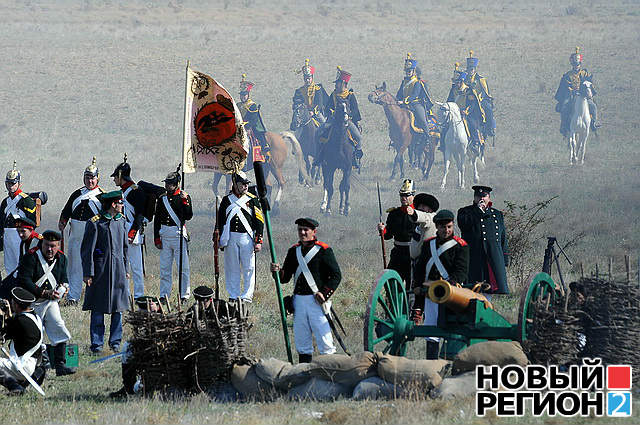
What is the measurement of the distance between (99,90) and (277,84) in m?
7.88

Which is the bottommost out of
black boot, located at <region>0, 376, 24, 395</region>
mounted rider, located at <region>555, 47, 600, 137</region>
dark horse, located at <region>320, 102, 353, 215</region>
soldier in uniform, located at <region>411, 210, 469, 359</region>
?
black boot, located at <region>0, 376, 24, 395</region>

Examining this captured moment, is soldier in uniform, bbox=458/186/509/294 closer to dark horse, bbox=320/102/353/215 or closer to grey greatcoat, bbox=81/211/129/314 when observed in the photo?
grey greatcoat, bbox=81/211/129/314

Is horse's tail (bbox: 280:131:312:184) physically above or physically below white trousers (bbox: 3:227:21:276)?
above

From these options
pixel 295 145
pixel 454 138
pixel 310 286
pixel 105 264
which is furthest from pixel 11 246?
pixel 454 138

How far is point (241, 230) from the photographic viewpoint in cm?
1437

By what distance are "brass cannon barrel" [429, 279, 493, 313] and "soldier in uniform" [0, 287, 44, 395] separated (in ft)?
11.3

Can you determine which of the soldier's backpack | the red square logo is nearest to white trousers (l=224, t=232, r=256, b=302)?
the soldier's backpack

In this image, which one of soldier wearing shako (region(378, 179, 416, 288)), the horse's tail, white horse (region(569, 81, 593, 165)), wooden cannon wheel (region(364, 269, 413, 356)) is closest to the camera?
wooden cannon wheel (region(364, 269, 413, 356))

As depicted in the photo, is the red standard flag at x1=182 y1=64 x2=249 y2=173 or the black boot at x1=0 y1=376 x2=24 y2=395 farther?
the red standard flag at x1=182 y1=64 x2=249 y2=173

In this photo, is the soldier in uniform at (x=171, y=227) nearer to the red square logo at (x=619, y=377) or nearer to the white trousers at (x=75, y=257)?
the white trousers at (x=75, y=257)

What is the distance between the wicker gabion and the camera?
995 centimetres

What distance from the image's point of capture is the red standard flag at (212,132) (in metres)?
12.3

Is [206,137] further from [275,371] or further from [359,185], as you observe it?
[359,185]

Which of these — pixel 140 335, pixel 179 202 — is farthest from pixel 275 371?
pixel 179 202
